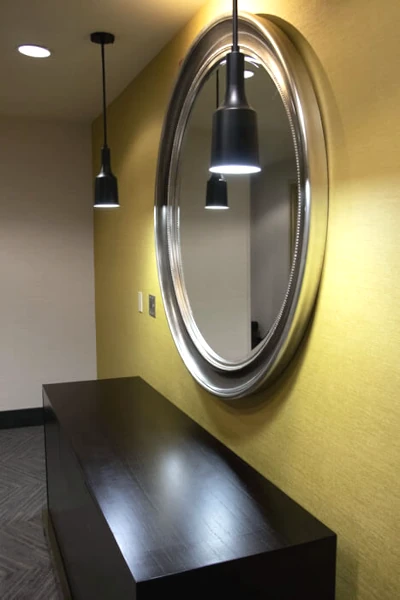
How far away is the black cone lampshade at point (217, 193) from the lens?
188 cm

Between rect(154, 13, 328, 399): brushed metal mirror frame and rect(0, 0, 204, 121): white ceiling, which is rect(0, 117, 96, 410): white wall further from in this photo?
rect(154, 13, 328, 399): brushed metal mirror frame

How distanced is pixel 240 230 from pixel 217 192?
0.68 feet

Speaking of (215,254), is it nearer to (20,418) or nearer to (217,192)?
(217,192)

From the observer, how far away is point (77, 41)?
7.79 feet

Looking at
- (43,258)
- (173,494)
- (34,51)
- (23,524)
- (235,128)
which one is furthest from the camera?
(43,258)

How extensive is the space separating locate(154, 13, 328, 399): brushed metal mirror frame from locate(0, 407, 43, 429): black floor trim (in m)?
2.42

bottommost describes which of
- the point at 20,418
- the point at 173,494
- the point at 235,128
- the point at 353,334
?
the point at 20,418

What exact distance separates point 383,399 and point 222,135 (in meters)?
0.68

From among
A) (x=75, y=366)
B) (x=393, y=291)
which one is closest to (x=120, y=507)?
(x=393, y=291)

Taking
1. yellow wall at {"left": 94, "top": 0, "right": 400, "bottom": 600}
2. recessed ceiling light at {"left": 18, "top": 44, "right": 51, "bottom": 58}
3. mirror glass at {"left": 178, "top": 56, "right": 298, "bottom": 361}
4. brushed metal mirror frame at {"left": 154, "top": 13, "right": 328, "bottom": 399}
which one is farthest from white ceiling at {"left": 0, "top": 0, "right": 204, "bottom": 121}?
yellow wall at {"left": 94, "top": 0, "right": 400, "bottom": 600}

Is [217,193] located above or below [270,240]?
above

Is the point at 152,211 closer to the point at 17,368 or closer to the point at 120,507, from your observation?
the point at 120,507

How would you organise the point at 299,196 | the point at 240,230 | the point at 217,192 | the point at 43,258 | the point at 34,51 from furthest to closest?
the point at 43,258
the point at 34,51
the point at 217,192
the point at 240,230
the point at 299,196

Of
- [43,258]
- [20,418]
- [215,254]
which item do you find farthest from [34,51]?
[20,418]
